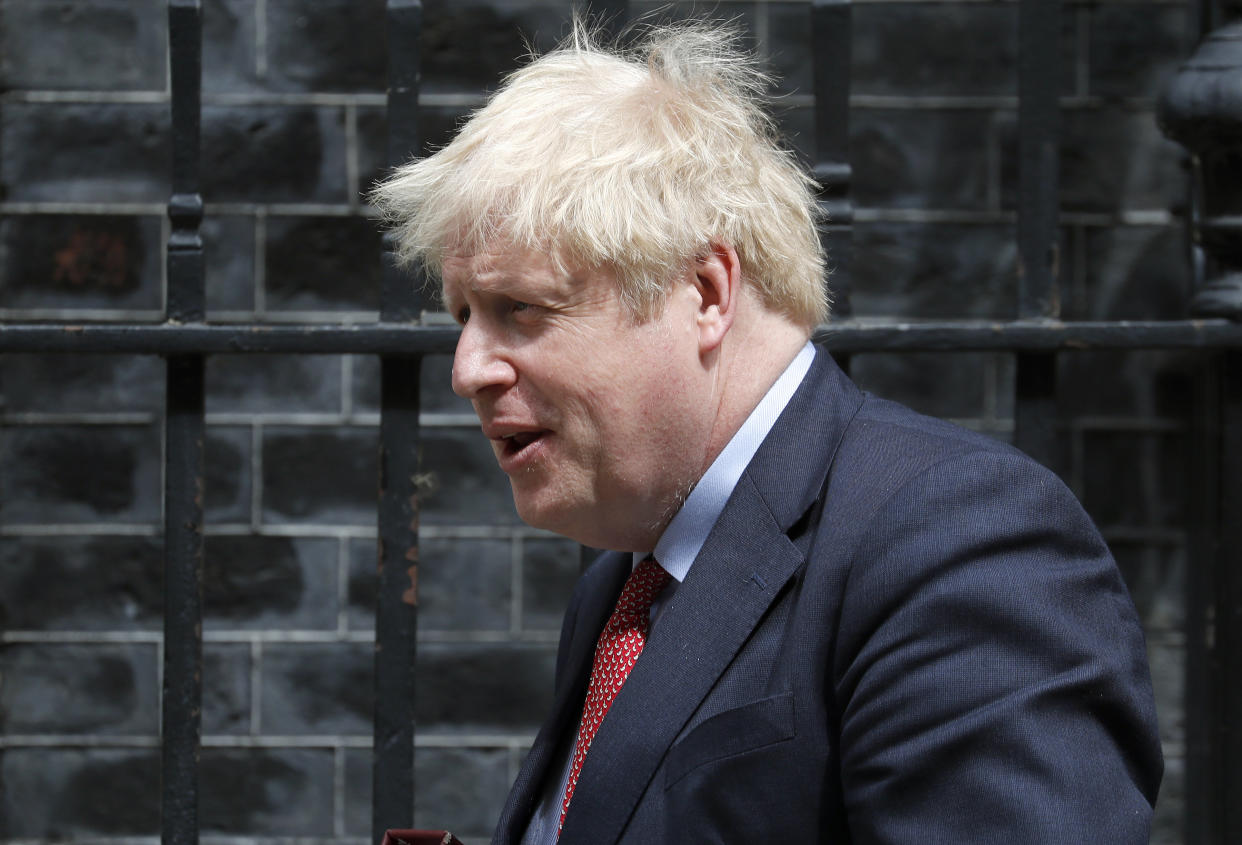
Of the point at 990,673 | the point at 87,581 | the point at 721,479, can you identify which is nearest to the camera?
the point at 990,673

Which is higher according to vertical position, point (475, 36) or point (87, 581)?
point (475, 36)

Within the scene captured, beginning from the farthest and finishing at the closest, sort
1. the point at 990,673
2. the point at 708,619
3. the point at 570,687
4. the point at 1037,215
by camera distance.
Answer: the point at 1037,215
the point at 570,687
the point at 708,619
the point at 990,673

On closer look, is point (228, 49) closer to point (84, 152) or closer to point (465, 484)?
point (84, 152)

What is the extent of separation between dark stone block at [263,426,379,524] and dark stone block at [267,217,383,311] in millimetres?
309

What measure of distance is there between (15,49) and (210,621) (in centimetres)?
142

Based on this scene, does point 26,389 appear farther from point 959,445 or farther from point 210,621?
point 959,445

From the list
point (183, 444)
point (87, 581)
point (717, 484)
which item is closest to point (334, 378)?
point (87, 581)

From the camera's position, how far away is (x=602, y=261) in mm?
1542

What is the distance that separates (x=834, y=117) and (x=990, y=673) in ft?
3.08

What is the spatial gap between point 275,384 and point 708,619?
198 cm

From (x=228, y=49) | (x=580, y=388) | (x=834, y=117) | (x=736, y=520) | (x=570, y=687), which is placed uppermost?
(x=228, y=49)

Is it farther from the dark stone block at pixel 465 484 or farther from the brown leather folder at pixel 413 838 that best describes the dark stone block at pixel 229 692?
the brown leather folder at pixel 413 838

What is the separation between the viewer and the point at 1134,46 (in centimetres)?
321

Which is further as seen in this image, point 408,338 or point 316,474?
point 316,474
